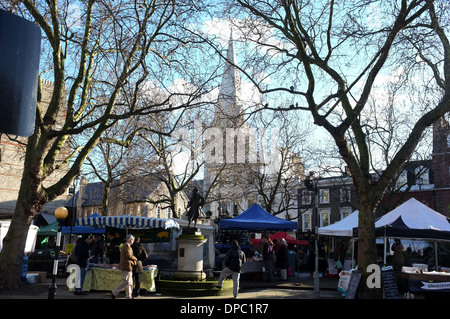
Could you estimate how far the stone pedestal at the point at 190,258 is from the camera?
15.7 metres

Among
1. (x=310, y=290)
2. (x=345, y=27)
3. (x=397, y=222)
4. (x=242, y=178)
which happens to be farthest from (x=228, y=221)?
(x=242, y=178)

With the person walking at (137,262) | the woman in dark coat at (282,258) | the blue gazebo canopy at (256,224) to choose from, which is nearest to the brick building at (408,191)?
the blue gazebo canopy at (256,224)

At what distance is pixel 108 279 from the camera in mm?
14820

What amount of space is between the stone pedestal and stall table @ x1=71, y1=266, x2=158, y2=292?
1.25 meters

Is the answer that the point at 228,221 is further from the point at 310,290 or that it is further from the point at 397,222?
the point at 397,222

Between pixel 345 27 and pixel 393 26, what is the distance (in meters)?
1.40

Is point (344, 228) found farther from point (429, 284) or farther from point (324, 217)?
point (324, 217)

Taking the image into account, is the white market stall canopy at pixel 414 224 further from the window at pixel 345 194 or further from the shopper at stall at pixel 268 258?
the window at pixel 345 194

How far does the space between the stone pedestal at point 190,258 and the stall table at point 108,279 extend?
4.12 feet

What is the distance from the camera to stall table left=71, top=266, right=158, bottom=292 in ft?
47.5

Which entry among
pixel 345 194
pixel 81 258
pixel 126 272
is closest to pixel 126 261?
pixel 126 272

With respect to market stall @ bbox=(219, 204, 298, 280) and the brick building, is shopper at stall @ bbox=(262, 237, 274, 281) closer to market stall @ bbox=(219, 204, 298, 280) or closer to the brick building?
market stall @ bbox=(219, 204, 298, 280)

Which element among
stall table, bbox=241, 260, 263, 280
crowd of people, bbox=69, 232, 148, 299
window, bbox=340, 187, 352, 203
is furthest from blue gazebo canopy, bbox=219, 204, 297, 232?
window, bbox=340, 187, 352, 203

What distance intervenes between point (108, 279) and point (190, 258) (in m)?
2.93
